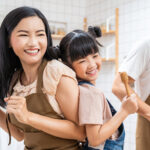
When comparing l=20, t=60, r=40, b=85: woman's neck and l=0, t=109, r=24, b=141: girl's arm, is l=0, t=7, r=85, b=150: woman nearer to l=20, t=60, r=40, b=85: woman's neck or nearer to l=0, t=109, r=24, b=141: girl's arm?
l=20, t=60, r=40, b=85: woman's neck

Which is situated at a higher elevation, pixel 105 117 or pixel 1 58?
pixel 1 58

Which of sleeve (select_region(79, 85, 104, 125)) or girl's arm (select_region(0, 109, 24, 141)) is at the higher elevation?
sleeve (select_region(79, 85, 104, 125))

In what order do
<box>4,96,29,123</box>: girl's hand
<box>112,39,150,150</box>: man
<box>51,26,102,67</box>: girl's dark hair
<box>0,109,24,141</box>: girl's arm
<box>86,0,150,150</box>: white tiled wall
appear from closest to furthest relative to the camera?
<box>4,96,29,123</box>: girl's hand
<box>51,26,102,67</box>: girl's dark hair
<box>0,109,24,141</box>: girl's arm
<box>112,39,150,150</box>: man
<box>86,0,150,150</box>: white tiled wall

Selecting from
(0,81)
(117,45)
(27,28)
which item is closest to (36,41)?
(27,28)

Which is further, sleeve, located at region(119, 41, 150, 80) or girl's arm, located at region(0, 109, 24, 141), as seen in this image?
sleeve, located at region(119, 41, 150, 80)

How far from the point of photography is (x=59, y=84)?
83 cm

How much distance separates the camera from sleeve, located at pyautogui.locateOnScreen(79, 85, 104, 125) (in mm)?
799

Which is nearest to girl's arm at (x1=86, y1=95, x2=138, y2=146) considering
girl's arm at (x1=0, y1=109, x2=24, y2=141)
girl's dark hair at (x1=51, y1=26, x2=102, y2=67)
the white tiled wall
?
girl's dark hair at (x1=51, y1=26, x2=102, y2=67)

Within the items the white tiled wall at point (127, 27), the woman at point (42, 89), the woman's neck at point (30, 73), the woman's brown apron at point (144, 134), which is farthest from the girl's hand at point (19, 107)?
the white tiled wall at point (127, 27)

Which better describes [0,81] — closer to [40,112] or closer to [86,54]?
[40,112]

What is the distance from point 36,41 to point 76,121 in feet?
0.98

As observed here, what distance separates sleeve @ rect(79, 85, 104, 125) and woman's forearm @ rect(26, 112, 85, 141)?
0.16 feet

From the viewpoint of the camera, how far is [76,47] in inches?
35.3

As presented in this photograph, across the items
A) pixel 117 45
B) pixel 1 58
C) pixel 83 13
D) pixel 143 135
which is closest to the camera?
pixel 1 58
